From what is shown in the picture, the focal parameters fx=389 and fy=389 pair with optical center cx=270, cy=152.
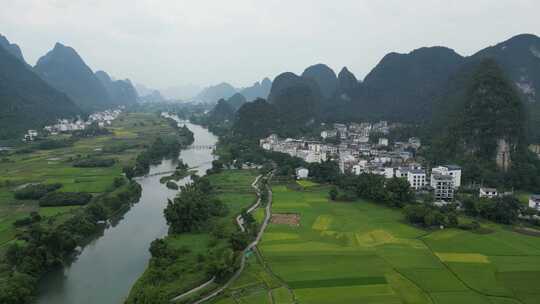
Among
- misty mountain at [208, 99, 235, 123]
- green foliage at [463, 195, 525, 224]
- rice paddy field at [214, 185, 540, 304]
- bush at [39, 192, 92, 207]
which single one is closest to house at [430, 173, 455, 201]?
green foliage at [463, 195, 525, 224]

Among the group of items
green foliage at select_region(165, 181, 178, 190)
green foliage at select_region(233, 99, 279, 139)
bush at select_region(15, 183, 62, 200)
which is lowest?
green foliage at select_region(165, 181, 178, 190)

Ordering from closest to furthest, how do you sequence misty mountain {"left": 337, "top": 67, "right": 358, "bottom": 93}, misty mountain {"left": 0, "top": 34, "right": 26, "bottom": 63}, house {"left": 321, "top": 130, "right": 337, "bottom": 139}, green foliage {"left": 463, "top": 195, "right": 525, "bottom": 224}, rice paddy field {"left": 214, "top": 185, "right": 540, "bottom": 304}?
rice paddy field {"left": 214, "top": 185, "right": 540, "bottom": 304} → green foliage {"left": 463, "top": 195, "right": 525, "bottom": 224} → house {"left": 321, "top": 130, "right": 337, "bottom": 139} → misty mountain {"left": 337, "top": 67, "right": 358, "bottom": 93} → misty mountain {"left": 0, "top": 34, "right": 26, "bottom": 63}

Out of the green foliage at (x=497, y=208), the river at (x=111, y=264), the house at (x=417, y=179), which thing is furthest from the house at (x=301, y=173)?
the green foliage at (x=497, y=208)

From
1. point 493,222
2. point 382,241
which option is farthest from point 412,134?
point 382,241

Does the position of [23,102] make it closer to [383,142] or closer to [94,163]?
[94,163]

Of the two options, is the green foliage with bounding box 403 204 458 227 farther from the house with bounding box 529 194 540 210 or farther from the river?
the river

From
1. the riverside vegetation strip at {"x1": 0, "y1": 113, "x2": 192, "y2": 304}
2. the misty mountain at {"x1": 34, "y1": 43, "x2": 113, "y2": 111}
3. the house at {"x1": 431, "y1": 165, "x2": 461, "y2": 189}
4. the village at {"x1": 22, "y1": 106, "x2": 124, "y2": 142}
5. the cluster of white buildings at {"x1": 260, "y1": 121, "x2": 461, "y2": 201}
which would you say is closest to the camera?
the riverside vegetation strip at {"x1": 0, "y1": 113, "x2": 192, "y2": 304}

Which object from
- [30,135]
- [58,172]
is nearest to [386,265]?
[58,172]

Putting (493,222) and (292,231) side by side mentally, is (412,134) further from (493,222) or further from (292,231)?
(292,231)
